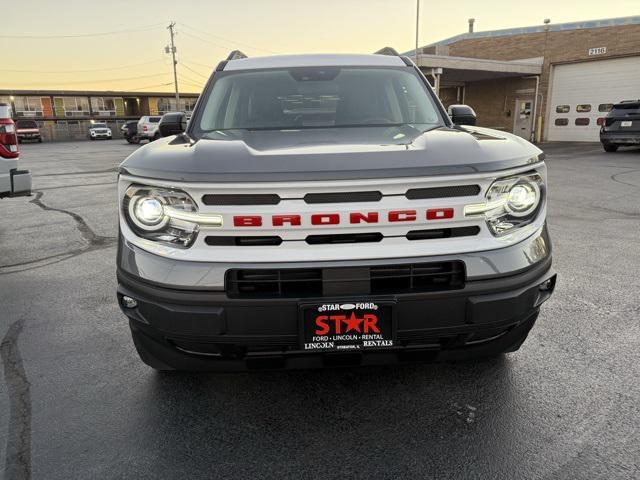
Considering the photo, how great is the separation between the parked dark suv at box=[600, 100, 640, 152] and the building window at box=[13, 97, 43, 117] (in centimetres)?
6569

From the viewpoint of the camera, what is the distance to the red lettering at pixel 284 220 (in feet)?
6.37

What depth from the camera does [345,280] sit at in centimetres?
194

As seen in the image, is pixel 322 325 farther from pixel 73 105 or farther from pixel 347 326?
pixel 73 105

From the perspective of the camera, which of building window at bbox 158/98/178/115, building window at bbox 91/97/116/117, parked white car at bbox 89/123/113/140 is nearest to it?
parked white car at bbox 89/123/113/140

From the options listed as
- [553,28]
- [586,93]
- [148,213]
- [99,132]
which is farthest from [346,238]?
[99,132]

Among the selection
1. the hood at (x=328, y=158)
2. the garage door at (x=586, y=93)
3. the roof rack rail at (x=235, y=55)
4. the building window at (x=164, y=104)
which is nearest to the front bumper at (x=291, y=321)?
the hood at (x=328, y=158)

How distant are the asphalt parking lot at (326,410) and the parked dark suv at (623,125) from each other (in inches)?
595

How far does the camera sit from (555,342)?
312 centimetres

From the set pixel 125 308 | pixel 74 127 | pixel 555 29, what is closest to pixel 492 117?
pixel 555 29

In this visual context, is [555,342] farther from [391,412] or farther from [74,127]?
[74,127]

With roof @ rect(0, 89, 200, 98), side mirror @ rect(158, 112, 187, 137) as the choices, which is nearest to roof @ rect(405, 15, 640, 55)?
side mirror @ rect(158, 112, 187, 137)

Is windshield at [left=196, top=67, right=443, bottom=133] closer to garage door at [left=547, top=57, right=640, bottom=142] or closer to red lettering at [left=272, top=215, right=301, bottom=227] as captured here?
red lettering at [left=272, top=215, right=301, bottom=227]

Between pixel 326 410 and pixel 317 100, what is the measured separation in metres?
2.05

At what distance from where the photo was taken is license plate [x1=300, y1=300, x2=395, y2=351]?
1929 mm
